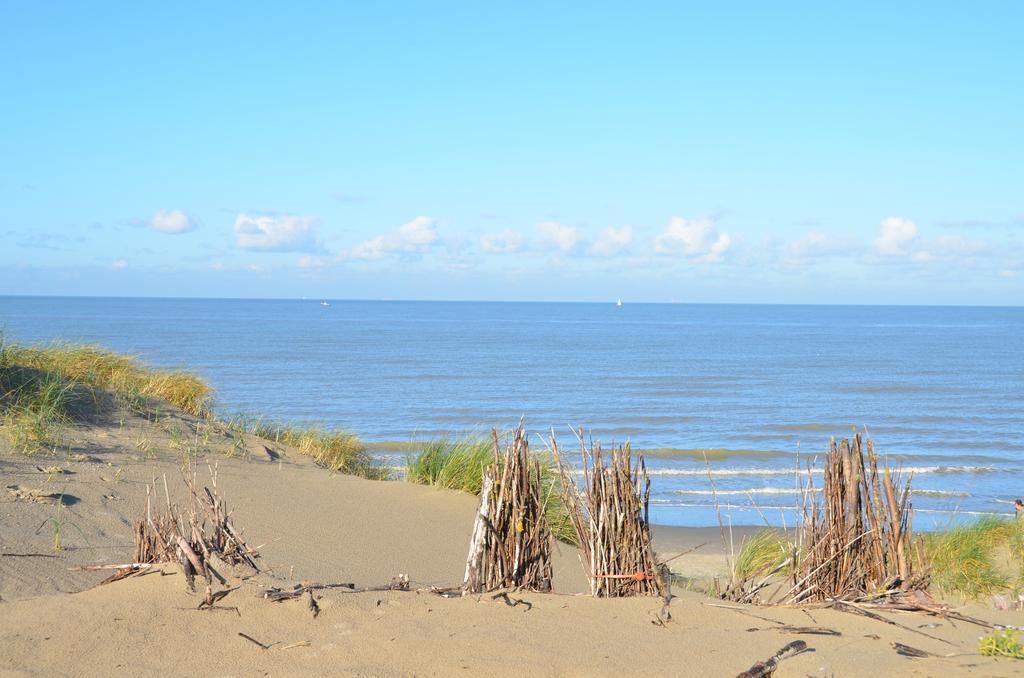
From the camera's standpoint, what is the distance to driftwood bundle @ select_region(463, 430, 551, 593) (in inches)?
182

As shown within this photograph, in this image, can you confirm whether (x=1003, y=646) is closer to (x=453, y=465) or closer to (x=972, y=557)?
(x=972, y=557)

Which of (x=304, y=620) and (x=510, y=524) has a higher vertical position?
(x=510, y=524)

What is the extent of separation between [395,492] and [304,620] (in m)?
5.33

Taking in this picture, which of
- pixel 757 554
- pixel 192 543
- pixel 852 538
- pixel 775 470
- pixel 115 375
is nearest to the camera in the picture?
pixel 192 543

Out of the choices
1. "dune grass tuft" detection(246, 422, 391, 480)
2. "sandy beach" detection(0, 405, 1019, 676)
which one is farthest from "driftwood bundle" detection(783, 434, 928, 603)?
"dune grass tuft" detection(246, 422, 391, 480)

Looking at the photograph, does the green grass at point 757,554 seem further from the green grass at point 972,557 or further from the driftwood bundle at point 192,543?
the driftwood bundle at point 192,543

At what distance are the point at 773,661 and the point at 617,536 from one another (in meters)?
1.12

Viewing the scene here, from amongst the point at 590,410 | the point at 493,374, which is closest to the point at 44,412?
the point at 590,410

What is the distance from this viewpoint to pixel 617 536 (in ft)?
15.4

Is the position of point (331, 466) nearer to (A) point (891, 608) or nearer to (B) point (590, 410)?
(A) point (891, 608)

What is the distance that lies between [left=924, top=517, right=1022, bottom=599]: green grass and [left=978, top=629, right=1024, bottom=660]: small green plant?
139 inches

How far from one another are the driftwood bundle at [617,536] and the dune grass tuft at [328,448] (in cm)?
605

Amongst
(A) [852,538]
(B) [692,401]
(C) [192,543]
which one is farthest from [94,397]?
(B) [692,401]

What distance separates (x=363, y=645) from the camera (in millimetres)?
3891
